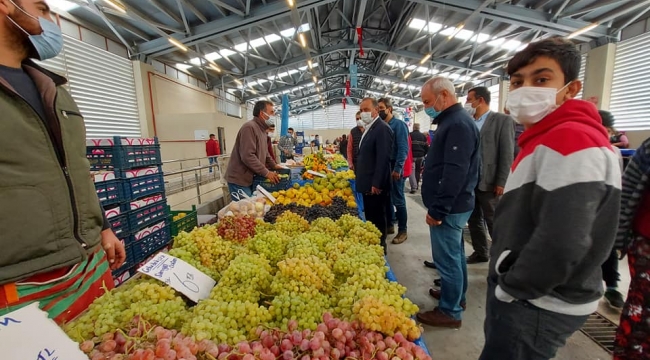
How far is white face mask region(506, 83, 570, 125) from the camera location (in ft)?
3.55

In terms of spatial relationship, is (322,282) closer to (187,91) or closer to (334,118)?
(187,91)

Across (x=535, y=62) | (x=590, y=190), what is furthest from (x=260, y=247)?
(x=535, y=62)

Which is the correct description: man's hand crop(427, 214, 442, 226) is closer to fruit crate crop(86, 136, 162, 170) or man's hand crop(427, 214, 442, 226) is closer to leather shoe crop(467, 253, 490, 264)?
leather shoe crop(467, 253, 490, 264)

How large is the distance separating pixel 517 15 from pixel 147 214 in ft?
32.3

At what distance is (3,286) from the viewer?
0.94 m

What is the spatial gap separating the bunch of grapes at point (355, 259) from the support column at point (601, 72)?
416 inches

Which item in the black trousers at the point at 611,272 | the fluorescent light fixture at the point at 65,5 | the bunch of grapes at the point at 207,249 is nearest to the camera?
the bunch of grapes at the point at 207,249

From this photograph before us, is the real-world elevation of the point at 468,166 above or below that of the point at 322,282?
above

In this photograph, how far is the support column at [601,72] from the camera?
828 cm

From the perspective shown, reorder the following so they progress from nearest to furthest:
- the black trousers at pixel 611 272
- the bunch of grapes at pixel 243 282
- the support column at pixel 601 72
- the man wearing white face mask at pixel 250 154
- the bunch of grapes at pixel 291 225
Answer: the bunch of grapes at pixel 243 282 < the bunch of grapes at pixel 291 225 < the black trousers at pixel 611 272 < the man wearing white face mask at pixel 250 154 < the support column at pixel 601 72

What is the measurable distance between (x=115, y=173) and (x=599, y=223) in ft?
13.2

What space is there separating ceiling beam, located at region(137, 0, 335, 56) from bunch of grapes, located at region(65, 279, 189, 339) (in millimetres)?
8120

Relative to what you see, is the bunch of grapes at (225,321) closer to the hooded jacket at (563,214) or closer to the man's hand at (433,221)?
the hooded jacket at (563,214)

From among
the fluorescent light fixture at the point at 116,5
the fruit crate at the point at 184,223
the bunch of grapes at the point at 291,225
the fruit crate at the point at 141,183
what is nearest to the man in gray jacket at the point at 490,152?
the bunch of grapes at the point at 291,225
